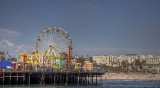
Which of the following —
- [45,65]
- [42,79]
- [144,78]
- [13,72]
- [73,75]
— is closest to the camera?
[13,72]

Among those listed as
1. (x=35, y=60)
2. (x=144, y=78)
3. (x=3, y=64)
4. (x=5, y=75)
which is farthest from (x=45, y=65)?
(x=144, y=78)

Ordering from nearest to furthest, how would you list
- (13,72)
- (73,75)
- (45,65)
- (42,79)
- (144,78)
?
(13,72)
(42,79)
(73,75)
(45,65)
(144,78)

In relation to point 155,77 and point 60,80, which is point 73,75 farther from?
point 155,77

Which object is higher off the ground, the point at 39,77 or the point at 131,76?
the point at 39,77

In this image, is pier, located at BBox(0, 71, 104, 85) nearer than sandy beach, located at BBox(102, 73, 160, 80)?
Yes

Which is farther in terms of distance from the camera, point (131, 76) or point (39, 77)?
point (131, 76)

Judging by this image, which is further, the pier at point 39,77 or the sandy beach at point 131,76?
the sandy beach at point 131,76

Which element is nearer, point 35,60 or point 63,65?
point 35,60

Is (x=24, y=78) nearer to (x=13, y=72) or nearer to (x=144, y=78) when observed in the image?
(x=13, y=72)

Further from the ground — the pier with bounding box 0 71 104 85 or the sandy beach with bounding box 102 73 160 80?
the pier with bounding box 0 71 104 85

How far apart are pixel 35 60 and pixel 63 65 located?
40.4 ft

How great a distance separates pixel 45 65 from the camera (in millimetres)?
96938

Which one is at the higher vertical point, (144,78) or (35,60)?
(35,60)

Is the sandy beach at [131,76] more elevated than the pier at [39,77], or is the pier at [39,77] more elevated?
the pier at [39,77]
